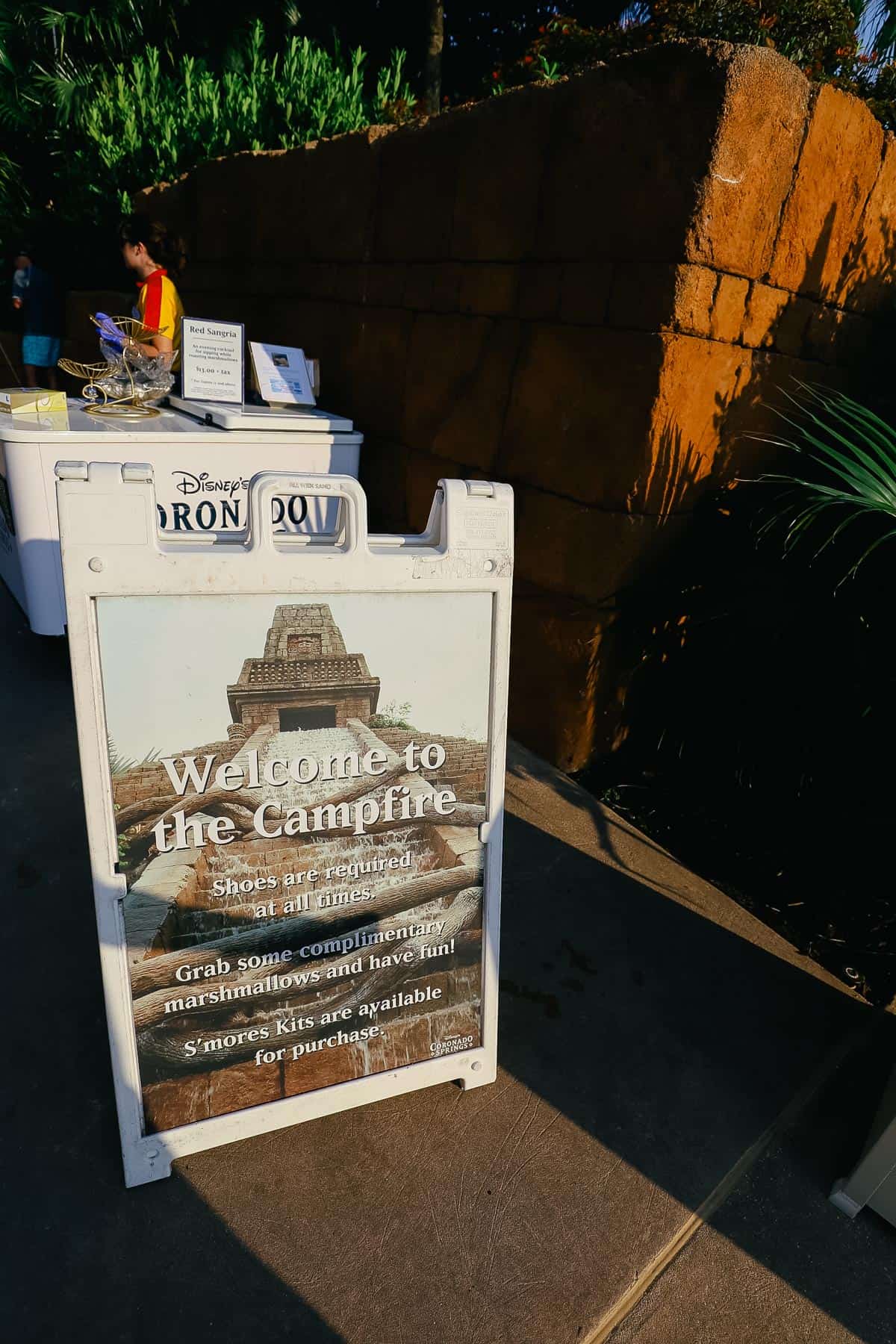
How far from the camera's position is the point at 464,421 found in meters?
3.52

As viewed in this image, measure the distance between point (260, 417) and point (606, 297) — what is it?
1677mm

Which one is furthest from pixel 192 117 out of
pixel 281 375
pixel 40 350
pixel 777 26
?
pixel 777 26

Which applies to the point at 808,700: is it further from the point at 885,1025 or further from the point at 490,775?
the point at 490,775

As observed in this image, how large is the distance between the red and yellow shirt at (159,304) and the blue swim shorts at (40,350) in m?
3.73

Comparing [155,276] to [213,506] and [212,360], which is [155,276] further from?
[213,506]

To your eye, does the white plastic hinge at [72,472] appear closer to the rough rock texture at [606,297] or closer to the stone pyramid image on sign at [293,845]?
the stone pyramid image on sign at [293,845]

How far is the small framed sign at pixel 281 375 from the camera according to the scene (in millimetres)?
4203

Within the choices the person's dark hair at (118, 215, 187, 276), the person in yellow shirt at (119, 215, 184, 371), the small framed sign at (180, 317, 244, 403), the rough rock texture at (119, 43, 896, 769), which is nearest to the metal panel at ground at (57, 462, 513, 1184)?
the rough rock texture at (119, 43, 896, 769)

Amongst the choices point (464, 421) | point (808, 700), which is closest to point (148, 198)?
point (464, 421)

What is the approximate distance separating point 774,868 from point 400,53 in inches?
337

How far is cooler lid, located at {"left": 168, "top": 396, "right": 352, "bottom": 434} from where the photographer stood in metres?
3.54

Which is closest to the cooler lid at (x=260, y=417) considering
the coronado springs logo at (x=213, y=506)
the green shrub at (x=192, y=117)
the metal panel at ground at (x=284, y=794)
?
the coronado springs logo at (x=213, y=506)

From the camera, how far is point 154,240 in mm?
4418

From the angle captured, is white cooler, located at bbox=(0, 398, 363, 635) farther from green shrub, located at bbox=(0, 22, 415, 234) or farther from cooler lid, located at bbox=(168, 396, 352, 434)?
green shrub, located at bbox=(0, 22, 415, 234)
